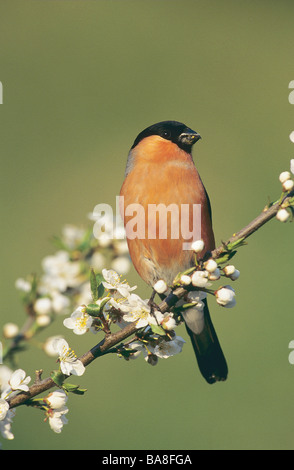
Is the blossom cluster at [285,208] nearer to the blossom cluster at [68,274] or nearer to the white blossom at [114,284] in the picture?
the white blossom at [114,284]

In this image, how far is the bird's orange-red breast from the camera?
206cm

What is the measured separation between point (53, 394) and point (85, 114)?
5009 mm

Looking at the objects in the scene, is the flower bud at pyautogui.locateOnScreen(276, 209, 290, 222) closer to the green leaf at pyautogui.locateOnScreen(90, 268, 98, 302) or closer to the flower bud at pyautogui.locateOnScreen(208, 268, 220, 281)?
the flower bud at pyautogui.locateOnScreen(208, 268, 220, 281)

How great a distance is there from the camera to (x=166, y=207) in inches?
80.0

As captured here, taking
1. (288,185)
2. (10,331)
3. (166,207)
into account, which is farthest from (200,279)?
(166,207)

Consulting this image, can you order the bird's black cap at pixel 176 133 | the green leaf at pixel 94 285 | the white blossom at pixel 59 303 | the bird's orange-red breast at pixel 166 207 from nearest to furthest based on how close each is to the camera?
the green leaf at pixel 94 285 → the white blossom at pixel 59 303 → the bird's orange-red breast at pixel 166 207 → the bird's black cap at pixel 176 133

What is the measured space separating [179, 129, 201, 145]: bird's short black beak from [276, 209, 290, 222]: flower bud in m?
1.06

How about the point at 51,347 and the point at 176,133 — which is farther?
the point at 176,133

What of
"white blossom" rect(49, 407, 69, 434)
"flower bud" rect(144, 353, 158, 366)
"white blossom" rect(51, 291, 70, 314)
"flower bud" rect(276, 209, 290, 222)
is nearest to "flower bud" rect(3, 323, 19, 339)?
"white blossom" rect(51, 291, 70, 314)

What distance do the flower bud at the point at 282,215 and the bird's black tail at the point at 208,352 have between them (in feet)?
3.72

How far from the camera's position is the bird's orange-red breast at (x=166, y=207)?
2064mm

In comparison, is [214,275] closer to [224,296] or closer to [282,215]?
[224,296]

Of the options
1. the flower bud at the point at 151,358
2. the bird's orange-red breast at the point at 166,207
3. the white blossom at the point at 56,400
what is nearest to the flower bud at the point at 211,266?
the flower bud at the point at 151,358

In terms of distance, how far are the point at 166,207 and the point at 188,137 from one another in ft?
1.14
